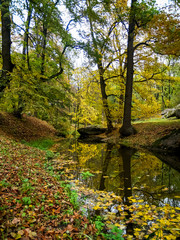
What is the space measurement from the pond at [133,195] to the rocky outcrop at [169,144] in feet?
5.91

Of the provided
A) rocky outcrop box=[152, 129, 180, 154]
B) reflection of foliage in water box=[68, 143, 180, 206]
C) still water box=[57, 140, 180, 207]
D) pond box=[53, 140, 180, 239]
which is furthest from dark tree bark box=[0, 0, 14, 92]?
rocky outcrop box=[152, 129, 180, 154]

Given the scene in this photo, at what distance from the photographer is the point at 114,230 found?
2.27 meters

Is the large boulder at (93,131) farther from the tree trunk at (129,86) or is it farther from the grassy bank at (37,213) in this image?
the grassy bank at (37,213)

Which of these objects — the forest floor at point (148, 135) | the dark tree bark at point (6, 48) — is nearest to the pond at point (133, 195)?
the forest floor at point (148, 135)

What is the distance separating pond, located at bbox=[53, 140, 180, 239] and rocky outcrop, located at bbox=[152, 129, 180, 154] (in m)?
1.80

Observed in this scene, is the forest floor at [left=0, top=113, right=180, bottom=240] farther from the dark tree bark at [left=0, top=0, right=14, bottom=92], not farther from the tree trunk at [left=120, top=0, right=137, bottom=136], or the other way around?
the tree trunk at [left=120, top=0, right=137, bottom=136]

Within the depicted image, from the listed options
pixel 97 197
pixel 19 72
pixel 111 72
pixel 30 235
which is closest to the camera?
pixel 30 235

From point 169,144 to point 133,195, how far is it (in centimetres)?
511

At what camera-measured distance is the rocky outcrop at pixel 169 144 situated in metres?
7.22

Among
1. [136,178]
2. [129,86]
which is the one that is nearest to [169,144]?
[136,178]

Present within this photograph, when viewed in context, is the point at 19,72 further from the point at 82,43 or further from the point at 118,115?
the point at 118,115

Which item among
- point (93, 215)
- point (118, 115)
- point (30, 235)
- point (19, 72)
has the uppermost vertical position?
point (19, 72)

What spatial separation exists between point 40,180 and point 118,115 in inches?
431

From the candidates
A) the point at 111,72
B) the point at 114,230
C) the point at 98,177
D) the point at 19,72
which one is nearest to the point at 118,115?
the point at 111,72
